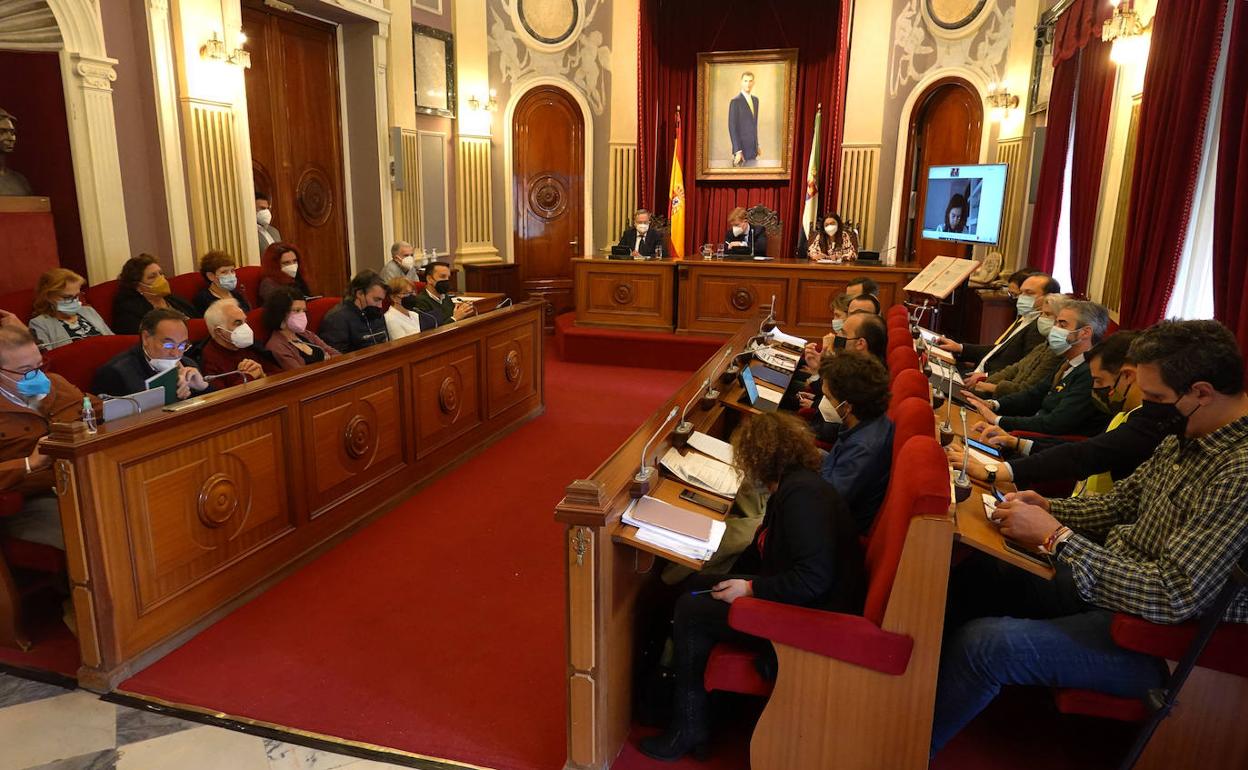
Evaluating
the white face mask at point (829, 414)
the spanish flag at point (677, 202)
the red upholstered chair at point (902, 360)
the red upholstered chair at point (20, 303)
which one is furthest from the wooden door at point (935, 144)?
the red upholstered chair at point (20, 303)

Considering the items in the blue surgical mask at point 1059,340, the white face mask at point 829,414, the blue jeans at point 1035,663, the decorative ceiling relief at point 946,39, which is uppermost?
the decorative ceiling relief at point 946,39

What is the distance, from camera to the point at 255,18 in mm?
6363

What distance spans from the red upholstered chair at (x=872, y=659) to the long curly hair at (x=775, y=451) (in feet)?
0.83

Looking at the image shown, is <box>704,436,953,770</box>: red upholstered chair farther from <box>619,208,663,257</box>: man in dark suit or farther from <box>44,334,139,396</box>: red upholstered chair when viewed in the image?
<box>619,208,663,257</box>: man in dark suit

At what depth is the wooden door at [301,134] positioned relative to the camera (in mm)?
6500

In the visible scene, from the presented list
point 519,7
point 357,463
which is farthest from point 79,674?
point 519,7

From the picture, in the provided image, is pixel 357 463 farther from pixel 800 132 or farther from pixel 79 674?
pixel 800 132

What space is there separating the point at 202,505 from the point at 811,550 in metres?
2.18

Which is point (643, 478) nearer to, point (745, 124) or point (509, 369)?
point (509, 369)

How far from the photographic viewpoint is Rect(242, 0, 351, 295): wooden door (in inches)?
256

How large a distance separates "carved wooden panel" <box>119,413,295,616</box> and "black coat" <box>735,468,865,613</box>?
2.03 metres

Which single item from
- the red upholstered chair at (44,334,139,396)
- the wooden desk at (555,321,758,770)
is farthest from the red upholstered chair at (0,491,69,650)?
the wooden desk at (555,321,758,770)

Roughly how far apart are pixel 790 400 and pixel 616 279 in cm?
377

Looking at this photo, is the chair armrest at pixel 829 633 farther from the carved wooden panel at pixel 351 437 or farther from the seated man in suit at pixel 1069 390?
the carved wooden panel at pixel 351 437
